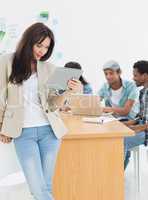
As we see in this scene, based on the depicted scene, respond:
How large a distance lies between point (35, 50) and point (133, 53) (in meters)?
2.68

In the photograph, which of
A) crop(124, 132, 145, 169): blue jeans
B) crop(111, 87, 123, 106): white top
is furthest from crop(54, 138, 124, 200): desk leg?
crop(111, 87, 123, 106): white top

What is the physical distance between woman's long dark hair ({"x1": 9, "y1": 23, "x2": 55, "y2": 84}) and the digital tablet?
149 millimetres

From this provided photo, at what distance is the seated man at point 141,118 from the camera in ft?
10.3

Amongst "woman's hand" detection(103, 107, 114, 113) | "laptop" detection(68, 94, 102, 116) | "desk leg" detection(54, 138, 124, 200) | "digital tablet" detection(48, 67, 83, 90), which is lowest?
"desk leg" detection(54, 138, 124, 200)

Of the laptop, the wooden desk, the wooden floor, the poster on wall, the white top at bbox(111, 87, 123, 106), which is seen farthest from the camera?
the poster on wall

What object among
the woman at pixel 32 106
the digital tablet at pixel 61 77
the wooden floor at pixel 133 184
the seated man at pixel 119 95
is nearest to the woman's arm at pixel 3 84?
the woman at pixel 32 106

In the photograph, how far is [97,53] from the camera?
4.54m

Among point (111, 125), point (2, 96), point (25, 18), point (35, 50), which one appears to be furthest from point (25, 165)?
point (25, 18)

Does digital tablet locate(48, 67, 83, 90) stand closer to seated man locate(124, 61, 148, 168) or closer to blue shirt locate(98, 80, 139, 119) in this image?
seated man locate(124, 61, 148, 168)

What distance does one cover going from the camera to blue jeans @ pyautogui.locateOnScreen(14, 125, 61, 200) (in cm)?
215

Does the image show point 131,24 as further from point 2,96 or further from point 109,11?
point 2,96

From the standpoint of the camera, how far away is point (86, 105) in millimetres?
3322

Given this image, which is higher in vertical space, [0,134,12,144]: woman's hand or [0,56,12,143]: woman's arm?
[0,56,12,143]: woman's arm

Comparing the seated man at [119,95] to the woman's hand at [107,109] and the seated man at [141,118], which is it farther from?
the seated man at [141,118]
